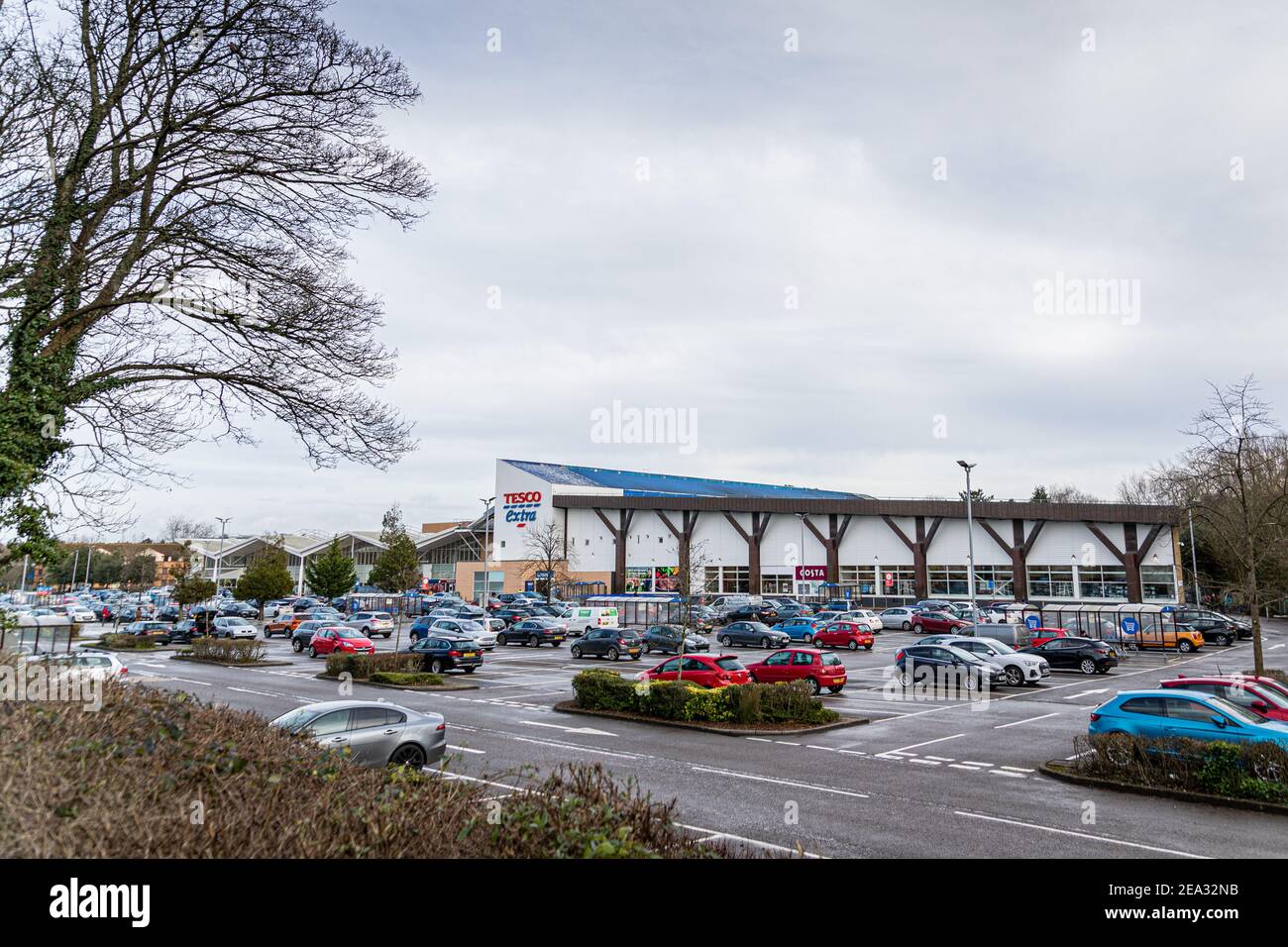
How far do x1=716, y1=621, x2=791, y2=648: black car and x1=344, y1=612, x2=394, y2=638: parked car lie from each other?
2168 centimetres

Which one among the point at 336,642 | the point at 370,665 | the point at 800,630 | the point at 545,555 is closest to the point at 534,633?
the point at 336,642

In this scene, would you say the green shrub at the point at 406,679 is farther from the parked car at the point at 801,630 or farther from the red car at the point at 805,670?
the parked car at the point at 801,630

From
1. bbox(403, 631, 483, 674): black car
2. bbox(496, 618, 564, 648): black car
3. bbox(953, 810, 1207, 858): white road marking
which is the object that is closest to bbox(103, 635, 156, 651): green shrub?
bbox(496, 618, 564, 648): black car

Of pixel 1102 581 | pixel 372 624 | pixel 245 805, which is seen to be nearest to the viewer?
pixel 245 805

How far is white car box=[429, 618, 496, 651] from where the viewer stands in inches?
1566

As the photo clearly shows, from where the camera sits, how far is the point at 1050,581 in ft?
218

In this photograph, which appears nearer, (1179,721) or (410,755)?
(410,755)

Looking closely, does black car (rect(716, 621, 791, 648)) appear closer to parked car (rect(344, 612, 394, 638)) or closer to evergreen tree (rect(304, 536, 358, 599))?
parked car (rect(344, 612, 394, 638))

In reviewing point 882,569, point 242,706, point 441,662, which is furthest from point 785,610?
point 242,706

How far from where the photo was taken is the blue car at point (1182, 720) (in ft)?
42.2

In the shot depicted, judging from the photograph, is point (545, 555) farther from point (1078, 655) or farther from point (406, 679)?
point (1078, 655)

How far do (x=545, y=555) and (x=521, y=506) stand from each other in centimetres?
591
